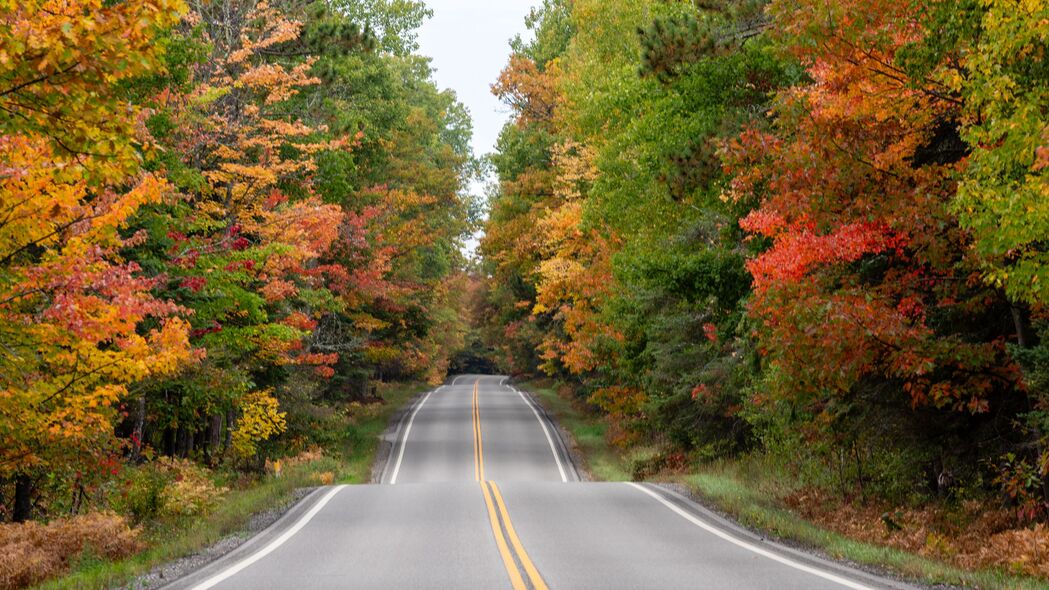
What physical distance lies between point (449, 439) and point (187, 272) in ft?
66.8

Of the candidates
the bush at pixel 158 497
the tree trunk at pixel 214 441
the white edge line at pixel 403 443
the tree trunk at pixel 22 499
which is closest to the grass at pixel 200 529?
the bush at pixel 158 497

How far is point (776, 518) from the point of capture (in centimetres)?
1338

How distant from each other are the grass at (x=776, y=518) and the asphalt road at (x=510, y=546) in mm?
439

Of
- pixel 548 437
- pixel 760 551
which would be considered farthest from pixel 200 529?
pixel 548 437

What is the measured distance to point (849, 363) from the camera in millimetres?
11773

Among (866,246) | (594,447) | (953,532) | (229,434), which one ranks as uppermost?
(866,246)

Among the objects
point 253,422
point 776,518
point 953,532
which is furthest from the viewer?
point 253,422

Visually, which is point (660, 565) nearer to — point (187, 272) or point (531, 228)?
point (187, 272)

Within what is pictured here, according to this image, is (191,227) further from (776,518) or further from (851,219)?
(851,219)

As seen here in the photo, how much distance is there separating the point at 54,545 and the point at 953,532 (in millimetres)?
12122

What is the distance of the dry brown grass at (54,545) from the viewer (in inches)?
425

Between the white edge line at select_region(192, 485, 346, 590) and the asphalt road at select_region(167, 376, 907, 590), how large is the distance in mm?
20

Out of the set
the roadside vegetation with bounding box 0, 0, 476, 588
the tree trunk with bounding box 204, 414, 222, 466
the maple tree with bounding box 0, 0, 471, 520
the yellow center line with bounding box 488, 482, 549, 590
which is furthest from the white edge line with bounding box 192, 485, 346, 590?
the tree trunk with bounding box 204, 414, 222, 466

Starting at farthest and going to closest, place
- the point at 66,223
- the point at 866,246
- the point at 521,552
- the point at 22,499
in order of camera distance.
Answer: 1. the point at 22,499
2. the point at 866,246
3. the point at 66,223
4. the point at 521,552
